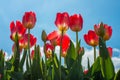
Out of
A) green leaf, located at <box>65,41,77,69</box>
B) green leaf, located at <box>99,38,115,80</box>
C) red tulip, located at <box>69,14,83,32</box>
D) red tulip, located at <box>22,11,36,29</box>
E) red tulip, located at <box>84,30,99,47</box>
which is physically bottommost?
green leaf, located at <box>99,38,115,80</box>

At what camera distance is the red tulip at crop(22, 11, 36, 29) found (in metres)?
3.58

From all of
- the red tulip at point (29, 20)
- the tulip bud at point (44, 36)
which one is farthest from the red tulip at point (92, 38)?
the red tulip at point (29, 20)

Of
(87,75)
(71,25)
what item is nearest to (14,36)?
(71,25)

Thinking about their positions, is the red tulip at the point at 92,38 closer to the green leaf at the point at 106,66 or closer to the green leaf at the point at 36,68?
the green leaf at the point at 36,68

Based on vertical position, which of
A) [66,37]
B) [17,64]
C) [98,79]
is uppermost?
[66,37]

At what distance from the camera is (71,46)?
130 inches

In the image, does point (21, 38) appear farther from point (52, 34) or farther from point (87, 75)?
point (87, 75)

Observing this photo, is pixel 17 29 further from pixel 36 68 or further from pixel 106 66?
pixel 106 66

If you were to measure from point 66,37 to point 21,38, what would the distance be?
547 millimetres

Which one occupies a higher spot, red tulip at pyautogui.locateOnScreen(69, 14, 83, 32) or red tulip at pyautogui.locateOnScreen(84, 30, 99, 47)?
red tulip at pyautogui.locateOnScreen(69, 14, 83, 32)

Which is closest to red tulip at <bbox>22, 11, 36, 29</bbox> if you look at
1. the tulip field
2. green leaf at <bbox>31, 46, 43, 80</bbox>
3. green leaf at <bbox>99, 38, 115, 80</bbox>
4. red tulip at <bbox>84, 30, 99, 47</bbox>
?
the tulip field

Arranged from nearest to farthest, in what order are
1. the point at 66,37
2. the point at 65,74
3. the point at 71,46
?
the point at 65,74, the point at 71,46, the point at 66,37

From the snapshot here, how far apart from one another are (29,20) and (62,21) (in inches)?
17.6

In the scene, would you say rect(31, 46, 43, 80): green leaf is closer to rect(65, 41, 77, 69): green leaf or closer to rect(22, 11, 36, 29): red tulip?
rect(65, 41, 77, 69): green leaf
